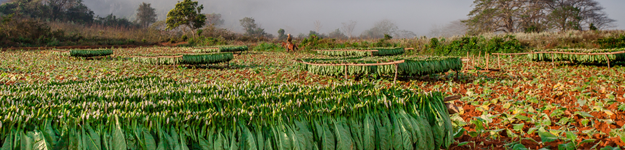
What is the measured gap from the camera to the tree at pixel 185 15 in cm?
3691

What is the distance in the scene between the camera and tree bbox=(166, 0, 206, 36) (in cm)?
3691

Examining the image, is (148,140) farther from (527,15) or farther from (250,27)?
(250,27)

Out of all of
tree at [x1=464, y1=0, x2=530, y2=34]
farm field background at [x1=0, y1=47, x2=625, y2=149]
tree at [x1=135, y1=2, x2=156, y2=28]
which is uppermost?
tree at [x1=135, y1=2, x2=156, y2=28]

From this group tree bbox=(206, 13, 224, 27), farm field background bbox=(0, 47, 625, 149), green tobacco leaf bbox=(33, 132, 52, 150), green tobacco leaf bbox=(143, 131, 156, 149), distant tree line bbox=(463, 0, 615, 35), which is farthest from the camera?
tree bbox=(206, 13, 224, 27)

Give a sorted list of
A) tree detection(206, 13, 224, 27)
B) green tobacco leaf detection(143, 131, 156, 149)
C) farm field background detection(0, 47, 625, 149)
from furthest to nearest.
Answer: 1. tree detection(206, 13, 224, 27)
2. farm field background detection(0, 47, 625, 149)
3. green tobacco leaf detection(143, 131, 156, 149)

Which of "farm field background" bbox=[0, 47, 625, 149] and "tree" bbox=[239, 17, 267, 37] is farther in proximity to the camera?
"tree" bbox=[239, 17, 267, 37]

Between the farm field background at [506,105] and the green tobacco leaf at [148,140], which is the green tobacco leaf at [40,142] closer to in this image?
the farm field background at [506,105]

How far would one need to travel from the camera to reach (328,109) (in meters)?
2.11

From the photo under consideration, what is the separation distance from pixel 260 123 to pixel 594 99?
512 centimetres

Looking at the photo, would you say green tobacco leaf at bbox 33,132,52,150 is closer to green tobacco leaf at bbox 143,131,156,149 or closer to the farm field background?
the farm field background

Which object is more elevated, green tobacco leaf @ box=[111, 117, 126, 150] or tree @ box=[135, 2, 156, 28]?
tree @ box=[135, 2, 156, 28]

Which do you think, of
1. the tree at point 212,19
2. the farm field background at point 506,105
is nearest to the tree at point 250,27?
the tree at point 212,19

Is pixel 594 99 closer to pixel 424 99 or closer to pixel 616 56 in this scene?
pixel 424 99

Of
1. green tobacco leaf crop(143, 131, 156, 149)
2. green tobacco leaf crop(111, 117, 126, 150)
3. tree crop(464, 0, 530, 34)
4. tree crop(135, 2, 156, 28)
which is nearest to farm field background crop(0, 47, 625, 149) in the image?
green tobacco leaf crop(111, 117, 126, 150)
